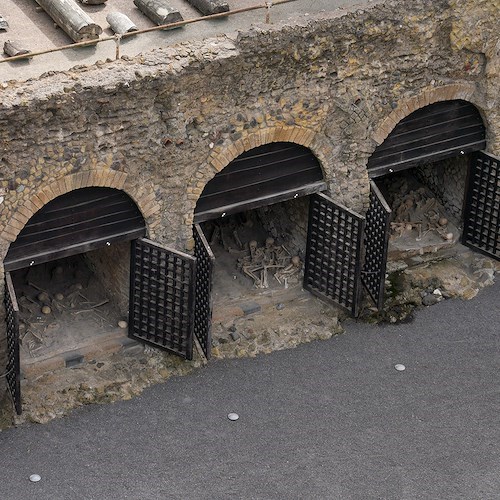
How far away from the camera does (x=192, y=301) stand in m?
16.5

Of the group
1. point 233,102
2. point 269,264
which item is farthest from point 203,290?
point 233,102

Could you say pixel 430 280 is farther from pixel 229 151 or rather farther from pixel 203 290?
pixel 229 151

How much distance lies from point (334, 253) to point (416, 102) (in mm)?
2313

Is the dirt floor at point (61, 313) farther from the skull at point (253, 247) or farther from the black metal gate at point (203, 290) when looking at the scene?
the skull at point (253, 247)

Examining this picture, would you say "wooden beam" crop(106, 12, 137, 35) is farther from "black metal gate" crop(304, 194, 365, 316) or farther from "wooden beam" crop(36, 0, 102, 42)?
"black metal gate" crop(304, 194, 365, 316)

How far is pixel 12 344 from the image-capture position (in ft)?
51.2

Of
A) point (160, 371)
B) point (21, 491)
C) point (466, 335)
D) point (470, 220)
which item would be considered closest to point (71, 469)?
point (21, 491)

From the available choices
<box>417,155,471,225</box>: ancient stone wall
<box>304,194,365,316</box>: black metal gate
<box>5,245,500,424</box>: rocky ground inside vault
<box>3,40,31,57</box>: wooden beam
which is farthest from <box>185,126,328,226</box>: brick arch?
<box>417,155,471,225</box>: ancient stone wall

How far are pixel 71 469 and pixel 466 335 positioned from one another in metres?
5.72

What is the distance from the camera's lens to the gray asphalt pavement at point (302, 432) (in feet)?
49.7

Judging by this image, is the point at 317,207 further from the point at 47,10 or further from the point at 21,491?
the point at 21,491

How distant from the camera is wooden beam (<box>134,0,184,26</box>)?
16.6 metres

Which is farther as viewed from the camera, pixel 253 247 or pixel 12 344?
pixel 253 247

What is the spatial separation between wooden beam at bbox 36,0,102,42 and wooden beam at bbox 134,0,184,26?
0.79 metres
